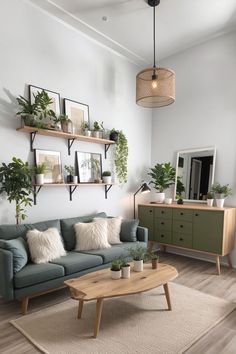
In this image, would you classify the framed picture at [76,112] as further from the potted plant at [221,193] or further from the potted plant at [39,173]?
the potted plant at [221,193]

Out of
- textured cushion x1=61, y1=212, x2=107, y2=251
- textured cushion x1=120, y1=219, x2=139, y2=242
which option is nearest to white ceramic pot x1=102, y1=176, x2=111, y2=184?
textured cushion x1=120, y1=219, x2=139, y2=242

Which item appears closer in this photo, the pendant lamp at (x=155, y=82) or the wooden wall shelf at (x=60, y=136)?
the pendant lamp at (x=155, y=82)

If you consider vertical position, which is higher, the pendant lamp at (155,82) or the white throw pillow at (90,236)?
the pendant lamp at (155,82)

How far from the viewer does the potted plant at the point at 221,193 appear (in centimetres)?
382

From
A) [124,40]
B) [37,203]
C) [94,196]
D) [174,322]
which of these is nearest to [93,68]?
[124,40]

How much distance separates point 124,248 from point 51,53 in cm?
287

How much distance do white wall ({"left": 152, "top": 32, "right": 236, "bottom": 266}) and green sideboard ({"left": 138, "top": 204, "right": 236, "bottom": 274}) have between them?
457mm

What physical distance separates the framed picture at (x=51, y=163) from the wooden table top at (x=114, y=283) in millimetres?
1515

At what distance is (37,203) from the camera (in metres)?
3.35

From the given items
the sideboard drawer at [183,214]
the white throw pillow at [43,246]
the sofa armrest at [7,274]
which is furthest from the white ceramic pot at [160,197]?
the sofa armrest at [7,274]

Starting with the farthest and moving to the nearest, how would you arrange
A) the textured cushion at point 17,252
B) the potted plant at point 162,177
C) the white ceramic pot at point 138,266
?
1. the potted plant at point 162,177
2. the white ceramic pot at point 138,266
3. the textured cushion at point 17,252

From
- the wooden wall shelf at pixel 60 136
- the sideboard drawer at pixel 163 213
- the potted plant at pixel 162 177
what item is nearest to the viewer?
→ the wooden wall shelf at pixel 60 136

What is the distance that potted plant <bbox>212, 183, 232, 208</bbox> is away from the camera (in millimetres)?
3822

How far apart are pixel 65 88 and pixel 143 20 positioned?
1.46 meters
